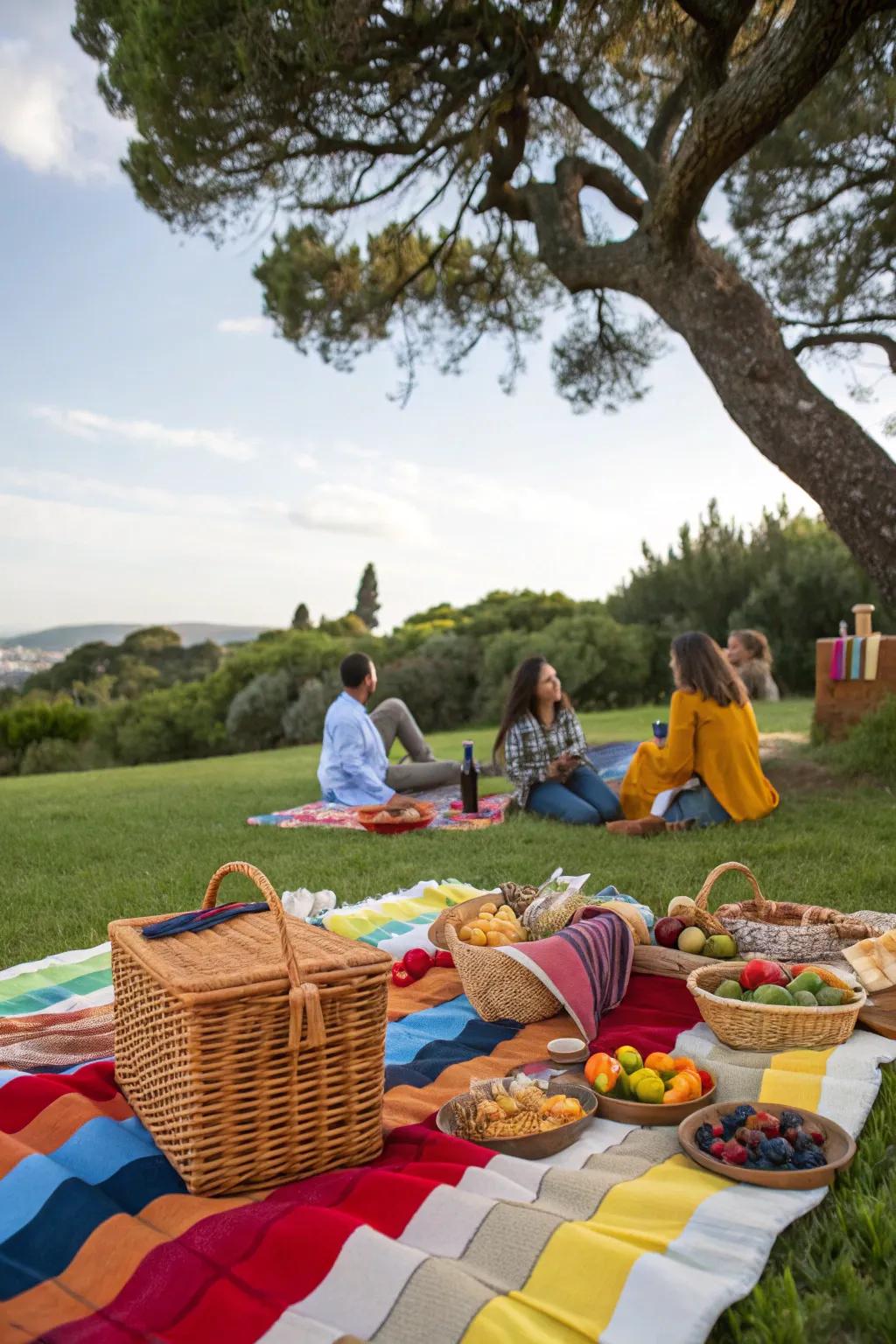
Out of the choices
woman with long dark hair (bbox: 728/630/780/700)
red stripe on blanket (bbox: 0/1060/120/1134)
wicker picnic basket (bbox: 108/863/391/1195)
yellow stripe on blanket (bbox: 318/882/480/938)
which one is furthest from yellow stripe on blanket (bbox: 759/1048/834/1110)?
woman with long dark hair (bbox: 728/630/780/700)

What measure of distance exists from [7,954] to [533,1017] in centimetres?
220

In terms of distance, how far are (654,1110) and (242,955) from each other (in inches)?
38.8

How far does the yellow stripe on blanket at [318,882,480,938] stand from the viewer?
3828mm

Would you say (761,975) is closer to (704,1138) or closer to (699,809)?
(704,1138)

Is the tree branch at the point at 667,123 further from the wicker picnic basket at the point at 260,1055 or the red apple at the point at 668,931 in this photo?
the wicker picnic basket at the point at 260,1055

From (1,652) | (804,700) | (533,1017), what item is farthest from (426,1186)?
(1,652)

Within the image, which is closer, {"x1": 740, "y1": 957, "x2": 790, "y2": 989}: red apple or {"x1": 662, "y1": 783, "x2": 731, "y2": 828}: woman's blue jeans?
{"x1": 740, "y1": 957, "x2": 790, "y2": 989}: red apple

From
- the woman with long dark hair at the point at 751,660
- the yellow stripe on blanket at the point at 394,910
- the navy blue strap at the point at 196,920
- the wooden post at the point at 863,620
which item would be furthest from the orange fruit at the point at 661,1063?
the woman with long dark hair at the point at 751,660

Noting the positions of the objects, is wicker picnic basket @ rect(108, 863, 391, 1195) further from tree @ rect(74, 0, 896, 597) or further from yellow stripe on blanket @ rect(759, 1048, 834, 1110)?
tree @ rect(74, 0, 896, 597)

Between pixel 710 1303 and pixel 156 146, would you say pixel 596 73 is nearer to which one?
pixel 156 146

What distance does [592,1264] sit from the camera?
1602 millimetres

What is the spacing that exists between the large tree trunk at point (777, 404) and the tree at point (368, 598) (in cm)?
2832

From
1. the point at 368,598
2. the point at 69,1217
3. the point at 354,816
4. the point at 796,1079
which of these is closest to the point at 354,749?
the point at 354,816

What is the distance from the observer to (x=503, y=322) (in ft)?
34.7
